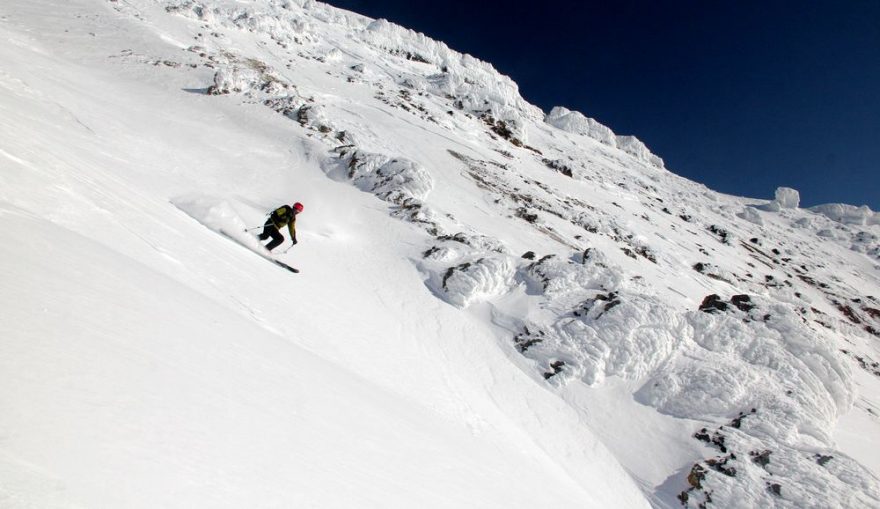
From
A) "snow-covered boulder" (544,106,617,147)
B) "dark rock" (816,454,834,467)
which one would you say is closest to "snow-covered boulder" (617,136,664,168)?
"snow-covered boulder" (544,106,617,147)

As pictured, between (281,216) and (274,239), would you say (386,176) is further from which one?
(274,239)

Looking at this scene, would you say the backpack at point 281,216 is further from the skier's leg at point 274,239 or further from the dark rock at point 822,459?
the dark rock at point 822,459

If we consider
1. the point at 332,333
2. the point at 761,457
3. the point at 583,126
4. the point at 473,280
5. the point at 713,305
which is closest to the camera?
the point at 332,333

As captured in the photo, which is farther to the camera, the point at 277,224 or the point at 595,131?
the point at 595,131

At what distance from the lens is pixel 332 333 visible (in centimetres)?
992

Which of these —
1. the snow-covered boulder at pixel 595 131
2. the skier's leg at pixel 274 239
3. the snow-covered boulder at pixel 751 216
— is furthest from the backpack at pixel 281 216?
the snow-covered boulder at pixel 595 131

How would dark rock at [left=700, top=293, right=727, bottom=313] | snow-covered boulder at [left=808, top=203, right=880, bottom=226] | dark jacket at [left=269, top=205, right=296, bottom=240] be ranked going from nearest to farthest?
dark jacket at [left=269, top=205, right=296, bottom=240] < dark rock at [left=700, top=293, right=727, bottom=313] < snow-covered boulder at [left=808, top=203, right=880, bottom=226]

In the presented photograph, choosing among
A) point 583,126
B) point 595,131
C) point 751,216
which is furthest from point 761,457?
point 595,131

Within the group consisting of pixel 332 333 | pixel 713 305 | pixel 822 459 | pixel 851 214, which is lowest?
pixel 332 333

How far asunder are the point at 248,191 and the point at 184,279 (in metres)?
12.8

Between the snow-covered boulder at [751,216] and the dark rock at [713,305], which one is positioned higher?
the snow-covered boulder at [751,216]

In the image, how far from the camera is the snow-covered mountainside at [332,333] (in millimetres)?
3084

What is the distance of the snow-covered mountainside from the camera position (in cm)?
308

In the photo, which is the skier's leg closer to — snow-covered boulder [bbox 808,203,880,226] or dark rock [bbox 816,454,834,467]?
dark rock [bbox 816,454,834,467]
